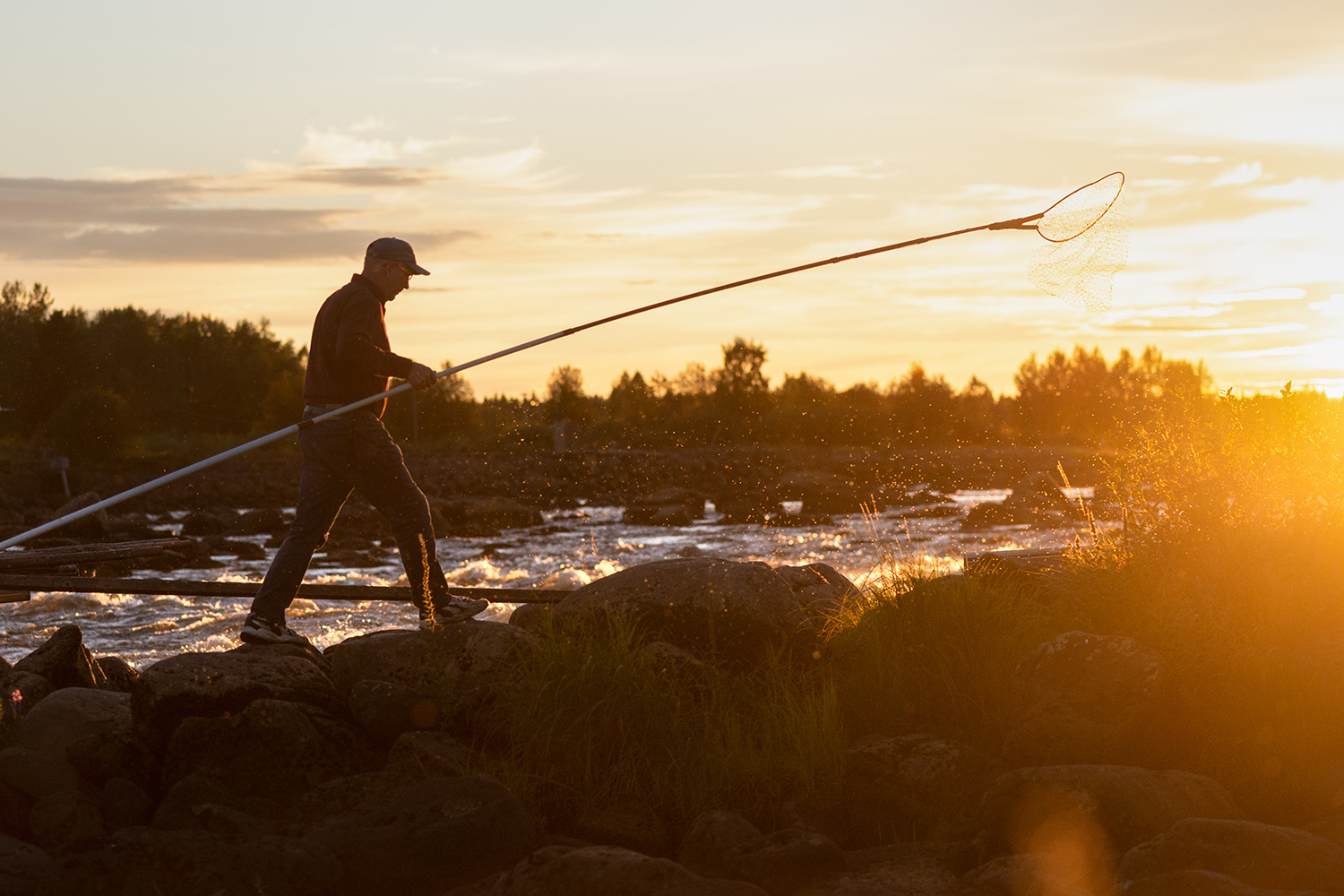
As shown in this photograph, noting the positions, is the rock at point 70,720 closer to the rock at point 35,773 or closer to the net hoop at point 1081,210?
the rock at point 35,773

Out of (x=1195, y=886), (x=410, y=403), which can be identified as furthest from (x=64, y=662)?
(x=410, y=403)

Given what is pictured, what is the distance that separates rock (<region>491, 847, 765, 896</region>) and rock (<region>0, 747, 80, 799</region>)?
267 centimetres

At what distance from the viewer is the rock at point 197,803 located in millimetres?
5547

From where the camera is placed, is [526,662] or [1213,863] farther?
[526,662]

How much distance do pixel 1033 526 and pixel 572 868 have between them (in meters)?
25.1

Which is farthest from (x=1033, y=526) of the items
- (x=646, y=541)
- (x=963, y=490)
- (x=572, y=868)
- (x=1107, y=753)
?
(x=572, y=868)

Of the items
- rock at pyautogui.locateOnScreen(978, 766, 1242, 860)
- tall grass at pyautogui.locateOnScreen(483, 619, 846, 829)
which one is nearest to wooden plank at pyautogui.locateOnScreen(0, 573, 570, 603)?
tall grass at pyautogui.locateOnScreen(483, 619, 846, 829)

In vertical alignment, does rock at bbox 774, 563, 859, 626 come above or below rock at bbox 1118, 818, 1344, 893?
above

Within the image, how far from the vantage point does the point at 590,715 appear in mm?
6160

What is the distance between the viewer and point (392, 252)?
24.5ft

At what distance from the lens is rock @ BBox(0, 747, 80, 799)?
5.96 metres

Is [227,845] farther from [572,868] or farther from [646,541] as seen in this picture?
[646,541]

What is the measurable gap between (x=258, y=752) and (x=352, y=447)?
198 centimetres

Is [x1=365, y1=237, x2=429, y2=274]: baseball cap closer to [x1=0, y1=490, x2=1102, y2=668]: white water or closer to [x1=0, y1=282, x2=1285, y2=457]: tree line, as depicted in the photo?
[x1=0, y1=490, x2=1102, y2=668]: white water
